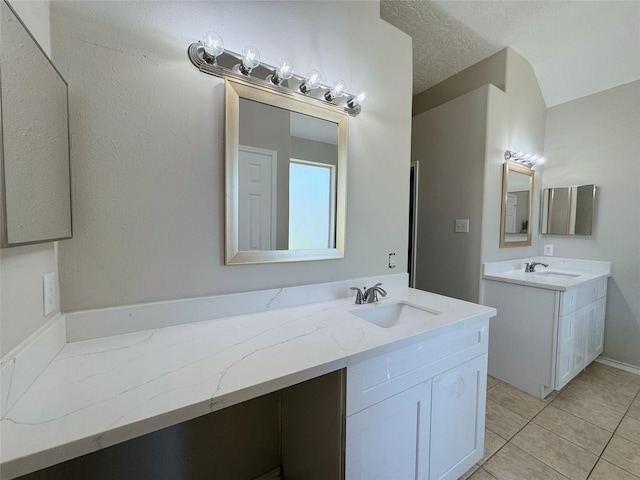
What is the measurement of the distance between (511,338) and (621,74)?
8.06 ft

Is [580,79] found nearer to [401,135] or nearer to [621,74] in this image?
[621,74]

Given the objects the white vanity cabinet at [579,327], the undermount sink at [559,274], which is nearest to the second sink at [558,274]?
the undermount sink at [559,274]

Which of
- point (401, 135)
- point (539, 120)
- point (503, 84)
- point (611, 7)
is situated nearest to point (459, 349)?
point (401, 135)

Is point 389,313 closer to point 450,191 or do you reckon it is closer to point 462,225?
point 462,225

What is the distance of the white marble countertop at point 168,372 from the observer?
532 millimetres

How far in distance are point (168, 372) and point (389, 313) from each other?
1.06 m

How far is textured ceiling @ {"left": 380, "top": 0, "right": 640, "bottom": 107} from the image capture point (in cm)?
185

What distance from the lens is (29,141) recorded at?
65cm

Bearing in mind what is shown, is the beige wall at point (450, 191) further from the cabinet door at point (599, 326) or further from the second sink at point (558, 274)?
the cabinet door at point (599, 326)

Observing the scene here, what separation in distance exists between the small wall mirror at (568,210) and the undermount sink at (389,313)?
2.35 m

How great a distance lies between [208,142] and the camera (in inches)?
43.8

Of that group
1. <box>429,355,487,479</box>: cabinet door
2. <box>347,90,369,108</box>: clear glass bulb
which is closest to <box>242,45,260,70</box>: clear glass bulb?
<box>347,90,369,108</box>: clear glass bulb

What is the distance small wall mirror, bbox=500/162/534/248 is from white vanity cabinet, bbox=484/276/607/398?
554 millimetres

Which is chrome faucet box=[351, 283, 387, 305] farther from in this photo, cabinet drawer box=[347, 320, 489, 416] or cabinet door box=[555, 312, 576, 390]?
cabinet door box=[555, 312, 576, 390]
